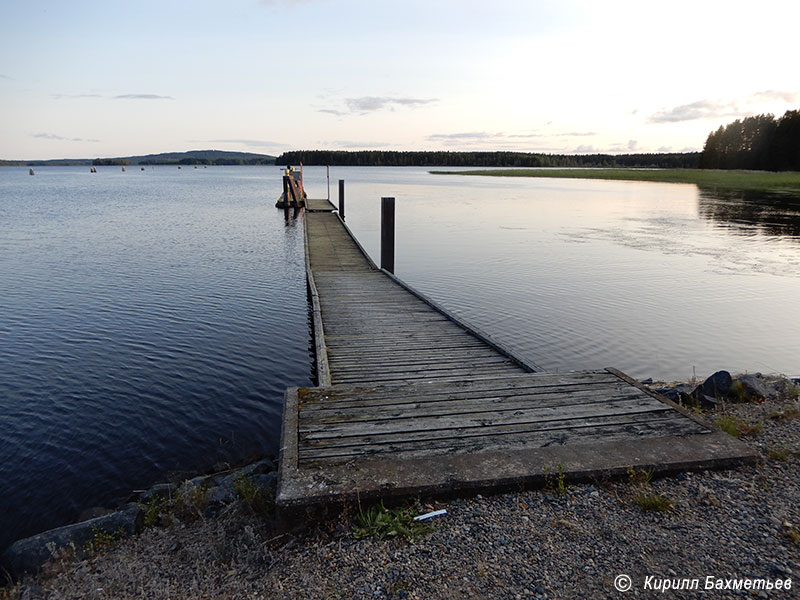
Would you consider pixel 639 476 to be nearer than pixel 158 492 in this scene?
Yes

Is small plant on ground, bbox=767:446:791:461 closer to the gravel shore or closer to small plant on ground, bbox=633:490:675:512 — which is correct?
the gravel shore

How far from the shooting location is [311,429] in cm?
527

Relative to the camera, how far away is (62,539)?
544 centimetres

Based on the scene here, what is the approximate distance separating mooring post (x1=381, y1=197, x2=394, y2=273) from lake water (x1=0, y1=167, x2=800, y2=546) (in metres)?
1.59

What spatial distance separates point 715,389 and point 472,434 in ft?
13.6

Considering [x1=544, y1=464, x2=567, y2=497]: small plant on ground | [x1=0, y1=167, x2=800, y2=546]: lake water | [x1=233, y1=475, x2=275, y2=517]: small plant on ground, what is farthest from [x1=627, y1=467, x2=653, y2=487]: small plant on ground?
[x1=0, y1=167, x2=800, y2=546]: lake water

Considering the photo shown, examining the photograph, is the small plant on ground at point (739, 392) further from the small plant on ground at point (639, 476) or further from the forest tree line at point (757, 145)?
the forest tree line at point (757, 145)

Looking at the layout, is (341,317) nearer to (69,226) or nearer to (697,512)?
(697,512)

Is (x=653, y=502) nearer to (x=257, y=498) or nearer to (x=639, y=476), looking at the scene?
(x=639, y=476)

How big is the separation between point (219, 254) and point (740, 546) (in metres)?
23.2

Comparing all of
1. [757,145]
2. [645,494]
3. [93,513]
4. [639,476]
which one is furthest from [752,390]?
[757,145]

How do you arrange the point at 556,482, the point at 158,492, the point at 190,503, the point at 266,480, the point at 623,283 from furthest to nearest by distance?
the point at 623,283
the point at 158,492
the point at 266,480
the point at 190,503
the point at 556,482

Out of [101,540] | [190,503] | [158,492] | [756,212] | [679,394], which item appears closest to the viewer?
[101,540]

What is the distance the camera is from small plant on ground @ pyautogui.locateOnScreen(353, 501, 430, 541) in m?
4.11
